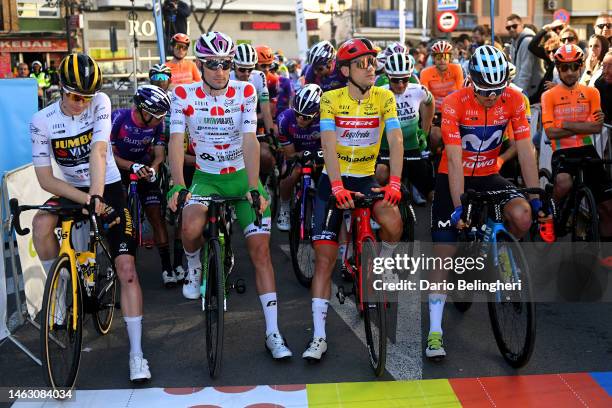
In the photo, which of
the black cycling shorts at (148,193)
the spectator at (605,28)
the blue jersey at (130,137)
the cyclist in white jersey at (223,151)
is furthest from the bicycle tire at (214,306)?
the spectator at (605,28)

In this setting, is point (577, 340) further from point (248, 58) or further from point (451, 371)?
point (248, 58)

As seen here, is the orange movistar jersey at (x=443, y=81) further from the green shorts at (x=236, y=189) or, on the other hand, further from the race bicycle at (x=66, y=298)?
the race bicycle at (x=66, y=298)

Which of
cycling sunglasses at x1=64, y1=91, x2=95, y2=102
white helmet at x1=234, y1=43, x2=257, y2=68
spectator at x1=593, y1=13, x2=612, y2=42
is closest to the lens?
cycling sunglasses at x1=64, y1=91, x2=95, y2=102

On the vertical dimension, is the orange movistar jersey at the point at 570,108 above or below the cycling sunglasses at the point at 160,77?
below

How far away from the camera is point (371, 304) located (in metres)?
5.30

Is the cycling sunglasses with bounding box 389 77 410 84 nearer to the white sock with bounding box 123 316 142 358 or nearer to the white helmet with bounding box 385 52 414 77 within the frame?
the white helmet with bounding box 385 52 414 77

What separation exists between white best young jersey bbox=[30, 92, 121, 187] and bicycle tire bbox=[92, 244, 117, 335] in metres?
0.65

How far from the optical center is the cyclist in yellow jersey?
5633 millimetres

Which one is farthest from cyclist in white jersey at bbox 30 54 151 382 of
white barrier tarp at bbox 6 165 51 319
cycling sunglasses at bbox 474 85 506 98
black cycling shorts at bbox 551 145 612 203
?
black cycling shorts at bbox 551 145 612 203

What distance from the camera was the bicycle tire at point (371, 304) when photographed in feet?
17.0

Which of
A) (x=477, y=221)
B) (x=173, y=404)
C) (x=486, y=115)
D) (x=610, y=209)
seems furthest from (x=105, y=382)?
(x=610, y=209)

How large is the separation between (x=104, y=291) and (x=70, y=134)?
3.90ft

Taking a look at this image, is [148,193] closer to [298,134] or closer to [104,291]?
[298,134]

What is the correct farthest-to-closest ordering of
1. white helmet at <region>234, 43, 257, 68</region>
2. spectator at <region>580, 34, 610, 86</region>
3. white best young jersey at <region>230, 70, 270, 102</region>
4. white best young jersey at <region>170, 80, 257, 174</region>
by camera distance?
white best young jersey at <region>230, 70, 270, 102</region>, white helmet at <region>234, 43, 257, 68</region>, spectator at <region>580, 34, 610, 86</region>, white best young jersey at <region>170, 80, 257, 174</region>
